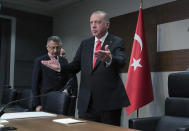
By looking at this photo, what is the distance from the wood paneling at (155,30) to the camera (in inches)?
144

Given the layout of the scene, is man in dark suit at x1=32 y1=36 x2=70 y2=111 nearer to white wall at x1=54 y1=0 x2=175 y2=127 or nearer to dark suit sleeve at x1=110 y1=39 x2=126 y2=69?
dark suit sleeve at x1=110 y1=39 x2=126 y2=69

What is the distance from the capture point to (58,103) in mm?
2193

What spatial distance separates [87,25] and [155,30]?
2.02 meters

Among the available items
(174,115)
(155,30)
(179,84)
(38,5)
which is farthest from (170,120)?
(38,5)

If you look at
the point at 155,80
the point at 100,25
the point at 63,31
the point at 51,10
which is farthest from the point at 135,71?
the point at 51,10

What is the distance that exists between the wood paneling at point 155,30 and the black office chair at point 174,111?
123cm

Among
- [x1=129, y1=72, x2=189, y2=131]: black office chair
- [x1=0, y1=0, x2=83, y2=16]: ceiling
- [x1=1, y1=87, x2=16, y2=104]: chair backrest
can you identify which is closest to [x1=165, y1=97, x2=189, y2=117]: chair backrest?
[x1=129, y1=72, x2=189, y2=131]: black office chair

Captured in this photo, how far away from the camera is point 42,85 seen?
9.91ft

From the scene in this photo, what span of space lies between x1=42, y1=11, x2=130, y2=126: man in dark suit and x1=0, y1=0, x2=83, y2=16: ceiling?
4.06 metres

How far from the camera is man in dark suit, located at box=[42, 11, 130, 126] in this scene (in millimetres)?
1976

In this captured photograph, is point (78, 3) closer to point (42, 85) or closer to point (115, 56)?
point (42, 85)

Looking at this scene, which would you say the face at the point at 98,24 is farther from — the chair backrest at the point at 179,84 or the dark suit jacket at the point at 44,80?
the dark suit jacket at the point at 44,80

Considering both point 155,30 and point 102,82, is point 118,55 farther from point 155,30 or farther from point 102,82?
point 155,30

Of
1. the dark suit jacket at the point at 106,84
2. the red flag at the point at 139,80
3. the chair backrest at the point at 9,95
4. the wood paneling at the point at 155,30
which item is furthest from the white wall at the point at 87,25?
the dark suit jacket at the point at 106,84
